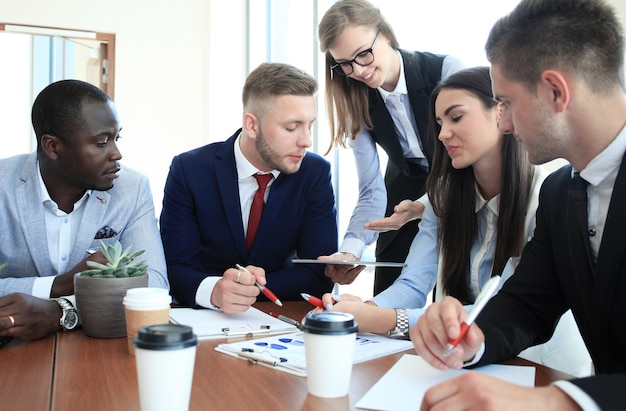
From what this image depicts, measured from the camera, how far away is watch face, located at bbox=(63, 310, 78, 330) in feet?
4.90

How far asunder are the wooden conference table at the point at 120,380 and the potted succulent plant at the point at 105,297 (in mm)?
35

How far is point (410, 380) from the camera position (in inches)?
44.5

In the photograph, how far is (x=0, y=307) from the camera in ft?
4.54

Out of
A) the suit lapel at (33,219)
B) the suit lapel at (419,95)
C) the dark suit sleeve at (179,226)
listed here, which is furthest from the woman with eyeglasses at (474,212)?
the suit lapel at (33,219)

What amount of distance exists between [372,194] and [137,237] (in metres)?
1.04

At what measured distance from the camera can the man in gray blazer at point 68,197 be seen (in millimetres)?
1888

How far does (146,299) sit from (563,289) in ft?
2.98

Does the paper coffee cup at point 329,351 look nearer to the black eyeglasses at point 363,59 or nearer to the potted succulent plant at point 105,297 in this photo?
the potted succulent plant at point 105,297

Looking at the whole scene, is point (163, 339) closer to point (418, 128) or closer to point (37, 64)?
point (418, 128)

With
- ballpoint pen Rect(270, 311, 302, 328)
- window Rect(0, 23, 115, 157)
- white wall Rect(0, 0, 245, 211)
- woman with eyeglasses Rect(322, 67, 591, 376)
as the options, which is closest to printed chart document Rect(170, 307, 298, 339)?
ballpoint pen Rect(270, 311, 302, 328)

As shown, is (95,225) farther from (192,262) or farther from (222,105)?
(222,105)

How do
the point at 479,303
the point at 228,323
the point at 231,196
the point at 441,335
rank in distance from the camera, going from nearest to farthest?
the point at 479,303
the point at 441,335
the point at 228,323
the point at 231,196

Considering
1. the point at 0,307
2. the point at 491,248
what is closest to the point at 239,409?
the point at 0,307

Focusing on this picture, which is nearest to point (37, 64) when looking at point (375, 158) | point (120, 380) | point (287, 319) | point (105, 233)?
point (375, 158)
